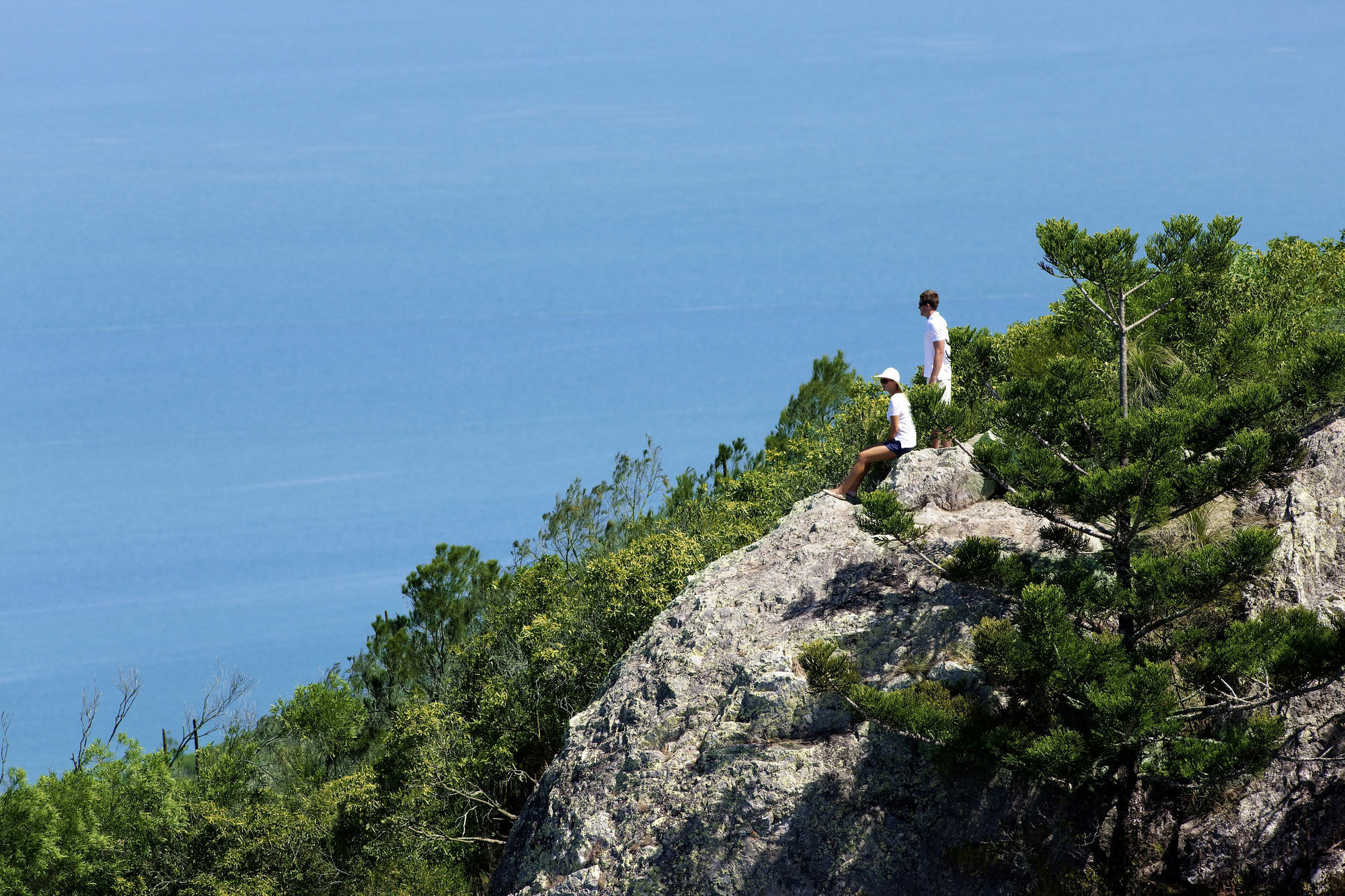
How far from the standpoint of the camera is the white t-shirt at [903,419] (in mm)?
20828

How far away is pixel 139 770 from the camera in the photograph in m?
39.6

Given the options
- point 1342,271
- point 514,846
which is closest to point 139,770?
point 514,846

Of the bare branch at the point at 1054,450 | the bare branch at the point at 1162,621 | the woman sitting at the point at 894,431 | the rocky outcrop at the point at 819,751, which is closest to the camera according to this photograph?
the bare branch at the point at 1162,621

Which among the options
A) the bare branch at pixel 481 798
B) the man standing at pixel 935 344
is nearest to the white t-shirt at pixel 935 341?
the man standing at pixel 935 344

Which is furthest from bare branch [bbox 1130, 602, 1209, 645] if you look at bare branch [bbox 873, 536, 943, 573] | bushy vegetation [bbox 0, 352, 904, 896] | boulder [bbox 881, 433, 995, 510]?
bushy vegetation [bbox 0, 352, 904, 896]

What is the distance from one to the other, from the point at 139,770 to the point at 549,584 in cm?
1639

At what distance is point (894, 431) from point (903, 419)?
26cm

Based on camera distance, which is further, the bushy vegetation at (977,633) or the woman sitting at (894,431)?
the woman sitting at (894,431)

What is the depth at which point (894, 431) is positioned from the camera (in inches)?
829

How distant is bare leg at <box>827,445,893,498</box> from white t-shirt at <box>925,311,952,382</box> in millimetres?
1516

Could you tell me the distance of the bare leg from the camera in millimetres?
21141

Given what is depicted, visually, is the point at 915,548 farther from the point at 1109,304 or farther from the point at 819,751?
the point at 1109,304

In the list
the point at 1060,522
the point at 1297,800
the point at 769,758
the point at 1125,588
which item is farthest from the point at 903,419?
the point at 1297,800

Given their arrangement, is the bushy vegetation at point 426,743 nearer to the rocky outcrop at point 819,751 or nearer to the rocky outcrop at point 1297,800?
the rocky outcrop at point 819,751
